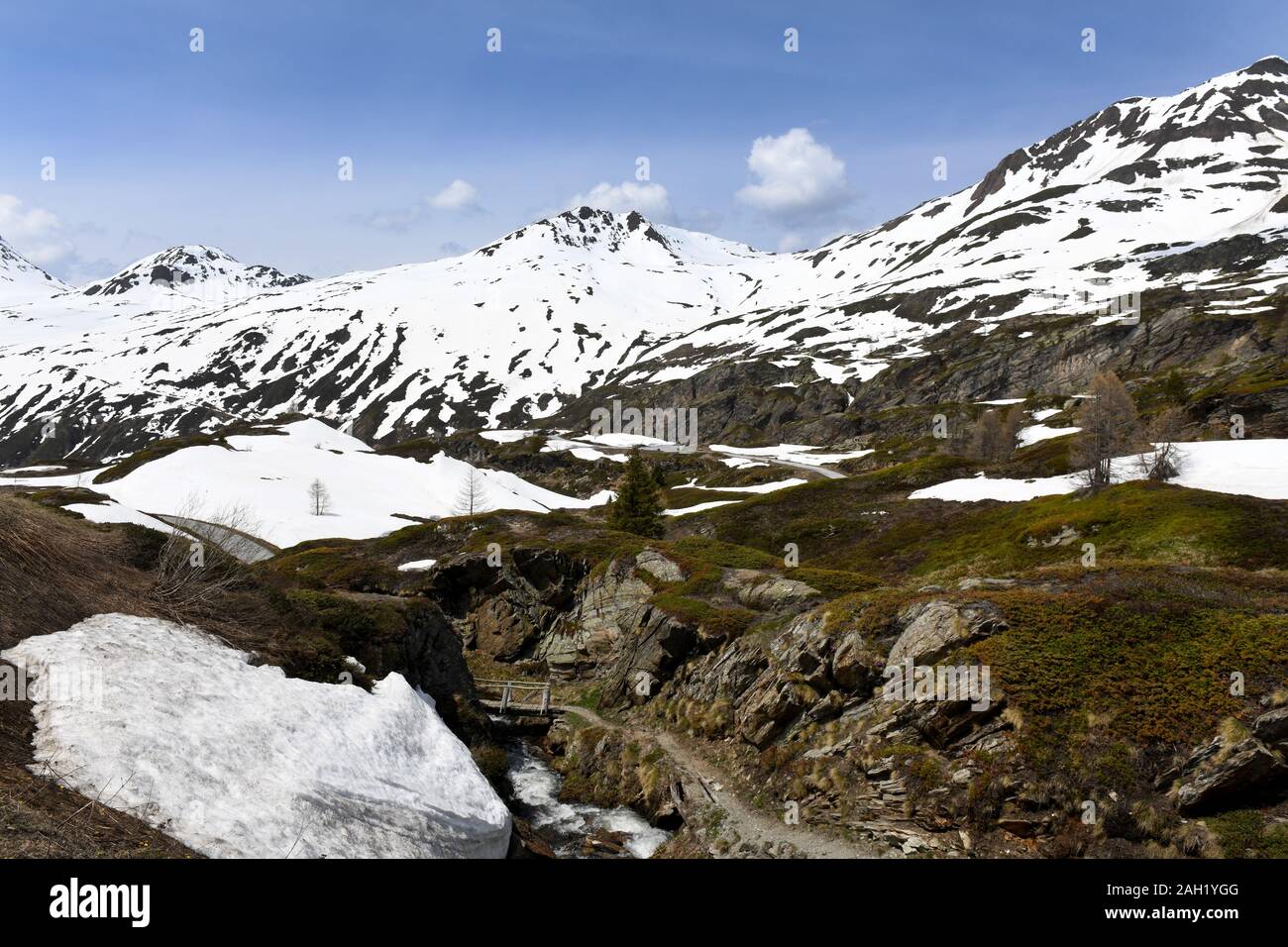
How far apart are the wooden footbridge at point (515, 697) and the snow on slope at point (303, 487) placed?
3991 centimetres

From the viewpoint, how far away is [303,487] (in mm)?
92688

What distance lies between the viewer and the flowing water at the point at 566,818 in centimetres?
2645

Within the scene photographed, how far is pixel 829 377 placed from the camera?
198 m

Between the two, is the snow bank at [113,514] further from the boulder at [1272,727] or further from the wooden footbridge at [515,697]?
the boulder at [1272,727]

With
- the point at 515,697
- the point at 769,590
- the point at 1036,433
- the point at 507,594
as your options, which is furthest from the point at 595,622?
the point at 1036,433

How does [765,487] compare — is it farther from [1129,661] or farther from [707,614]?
[1129,661]

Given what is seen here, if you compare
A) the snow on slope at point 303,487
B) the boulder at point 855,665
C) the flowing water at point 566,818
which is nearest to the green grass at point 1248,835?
the boulder at point 855,665

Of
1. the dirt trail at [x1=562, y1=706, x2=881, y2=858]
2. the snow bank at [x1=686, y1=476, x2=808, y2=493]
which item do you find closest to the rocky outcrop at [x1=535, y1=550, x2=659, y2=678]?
the dirt trail at [x1=562, y1=706, x2=881, y2=858]

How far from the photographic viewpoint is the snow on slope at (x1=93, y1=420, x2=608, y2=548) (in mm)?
79875

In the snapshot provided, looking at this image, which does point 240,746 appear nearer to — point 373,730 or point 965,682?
point 373,730

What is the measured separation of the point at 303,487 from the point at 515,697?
63.1 m
